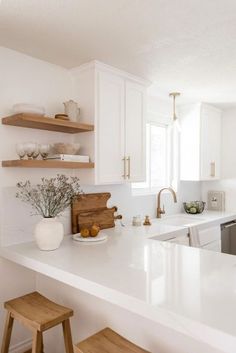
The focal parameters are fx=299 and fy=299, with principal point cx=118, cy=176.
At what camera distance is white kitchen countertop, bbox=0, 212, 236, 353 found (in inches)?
44.7

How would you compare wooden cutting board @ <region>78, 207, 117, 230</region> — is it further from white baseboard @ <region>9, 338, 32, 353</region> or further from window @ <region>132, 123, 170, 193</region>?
white baseboard @ <region>9, 338, 32, 353</region>

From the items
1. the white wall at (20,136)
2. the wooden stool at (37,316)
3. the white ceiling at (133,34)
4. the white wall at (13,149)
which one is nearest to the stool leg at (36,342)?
the wooden stool at (37,316)

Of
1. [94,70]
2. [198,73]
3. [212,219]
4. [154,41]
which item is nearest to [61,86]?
[94,70]

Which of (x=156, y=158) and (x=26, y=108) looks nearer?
(x=26, y=108)

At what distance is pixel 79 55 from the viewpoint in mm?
2289

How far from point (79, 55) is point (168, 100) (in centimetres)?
173

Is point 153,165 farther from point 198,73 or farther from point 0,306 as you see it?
point 0,306

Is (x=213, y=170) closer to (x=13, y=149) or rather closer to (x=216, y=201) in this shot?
(x=216, y=201)

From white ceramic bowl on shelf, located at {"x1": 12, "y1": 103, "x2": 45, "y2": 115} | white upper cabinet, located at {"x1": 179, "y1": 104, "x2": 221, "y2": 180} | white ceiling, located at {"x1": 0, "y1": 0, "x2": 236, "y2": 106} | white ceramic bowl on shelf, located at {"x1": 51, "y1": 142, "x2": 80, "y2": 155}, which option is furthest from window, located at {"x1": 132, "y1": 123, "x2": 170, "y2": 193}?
white ceramic bowl on shelf, located at {"x1": 12, "y1": 103, "x2": 45, "y2": 115}

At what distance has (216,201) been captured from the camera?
4.32 metres

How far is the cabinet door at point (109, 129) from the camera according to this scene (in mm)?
2461

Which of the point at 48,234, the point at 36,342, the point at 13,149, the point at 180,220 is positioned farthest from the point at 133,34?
the point at 180,220

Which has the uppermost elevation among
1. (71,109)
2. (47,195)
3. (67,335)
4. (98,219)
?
(71,109)

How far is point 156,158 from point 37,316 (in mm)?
2436
